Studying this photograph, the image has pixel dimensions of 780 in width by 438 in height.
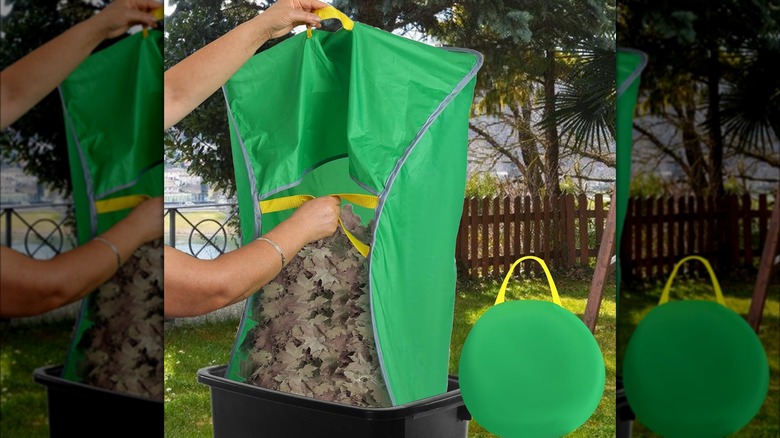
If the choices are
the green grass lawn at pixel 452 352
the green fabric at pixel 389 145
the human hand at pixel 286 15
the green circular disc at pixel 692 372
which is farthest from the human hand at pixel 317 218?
the green circular disc at pixel 692 372

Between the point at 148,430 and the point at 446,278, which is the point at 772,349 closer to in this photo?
the point at 446,278

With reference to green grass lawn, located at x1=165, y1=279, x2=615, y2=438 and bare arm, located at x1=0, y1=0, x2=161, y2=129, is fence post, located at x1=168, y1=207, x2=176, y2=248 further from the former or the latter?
bare arm, located at x1=0, y1=0, x2=161, y2=129

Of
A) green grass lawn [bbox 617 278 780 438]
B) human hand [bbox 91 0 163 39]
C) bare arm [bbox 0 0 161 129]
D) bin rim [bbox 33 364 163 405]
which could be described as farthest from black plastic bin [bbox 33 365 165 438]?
green grass lawn [bbox 617 278 780 438]

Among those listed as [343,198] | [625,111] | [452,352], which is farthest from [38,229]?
[452,352]

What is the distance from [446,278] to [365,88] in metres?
0.61

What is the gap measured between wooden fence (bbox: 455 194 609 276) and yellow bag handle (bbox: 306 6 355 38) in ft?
3.03

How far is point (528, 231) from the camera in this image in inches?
123

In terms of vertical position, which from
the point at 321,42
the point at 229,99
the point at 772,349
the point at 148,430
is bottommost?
the point at 148,430

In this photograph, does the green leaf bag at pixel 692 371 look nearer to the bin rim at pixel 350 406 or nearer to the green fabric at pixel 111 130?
the bin rim at pixel 350 406

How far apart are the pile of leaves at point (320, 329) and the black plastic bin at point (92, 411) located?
0.82 metres

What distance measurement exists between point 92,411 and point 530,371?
110cm

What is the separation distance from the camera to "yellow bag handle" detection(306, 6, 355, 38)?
2465 millimetres

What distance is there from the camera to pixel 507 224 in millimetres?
3141

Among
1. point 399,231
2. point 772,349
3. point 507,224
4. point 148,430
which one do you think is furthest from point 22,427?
point 507,224
